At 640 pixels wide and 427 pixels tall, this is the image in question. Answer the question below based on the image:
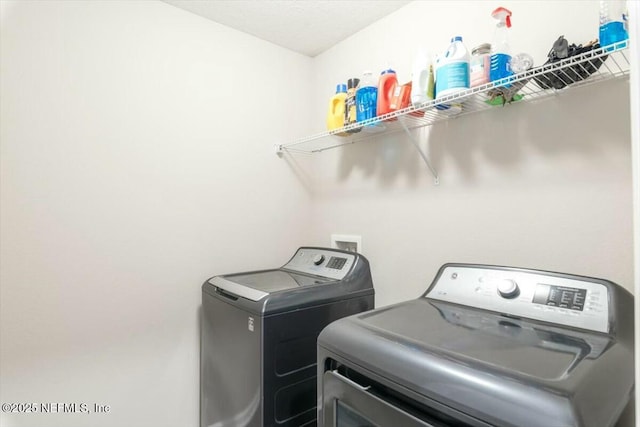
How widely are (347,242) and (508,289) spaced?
1033mm

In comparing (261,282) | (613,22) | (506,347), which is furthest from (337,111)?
(506,347)

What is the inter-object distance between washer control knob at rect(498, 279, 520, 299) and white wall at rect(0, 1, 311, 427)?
4.41 ft

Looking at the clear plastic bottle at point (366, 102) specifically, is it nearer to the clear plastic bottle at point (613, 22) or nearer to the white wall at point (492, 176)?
the white wall at point (492, 176)

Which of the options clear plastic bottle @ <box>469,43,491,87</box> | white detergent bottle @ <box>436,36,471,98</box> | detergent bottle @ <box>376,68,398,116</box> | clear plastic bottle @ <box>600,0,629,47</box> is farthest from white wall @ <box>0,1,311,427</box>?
clear plastic bottle @ <box>600,0,629,47</box>

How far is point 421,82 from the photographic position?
4.57 feet

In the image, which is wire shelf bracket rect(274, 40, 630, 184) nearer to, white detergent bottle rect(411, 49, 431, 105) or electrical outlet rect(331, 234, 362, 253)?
white detergent bottle rect(411, 49, 431, 105)

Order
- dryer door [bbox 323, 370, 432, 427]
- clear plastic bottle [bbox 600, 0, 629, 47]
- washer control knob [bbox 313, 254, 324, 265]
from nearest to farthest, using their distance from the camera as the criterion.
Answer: dryer door [bbox 323, 370, 432, 427] → clear plastic bottle [bbox 600, 0, 629, 47] → washer control knob [bbox 313, 254, 324, 265]

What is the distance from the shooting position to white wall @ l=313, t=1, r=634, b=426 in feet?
3.81

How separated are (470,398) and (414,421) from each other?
0.52 ft

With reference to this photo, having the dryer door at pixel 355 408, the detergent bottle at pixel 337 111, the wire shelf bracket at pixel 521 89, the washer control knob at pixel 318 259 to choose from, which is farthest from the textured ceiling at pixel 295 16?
the dryer door at pixel 355 408

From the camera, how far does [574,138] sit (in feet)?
4.02

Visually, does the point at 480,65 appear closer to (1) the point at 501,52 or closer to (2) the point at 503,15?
(1) the point at 501,52

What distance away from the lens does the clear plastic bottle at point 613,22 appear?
96 centimetres

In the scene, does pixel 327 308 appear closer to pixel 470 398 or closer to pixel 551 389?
pixel 470 398
